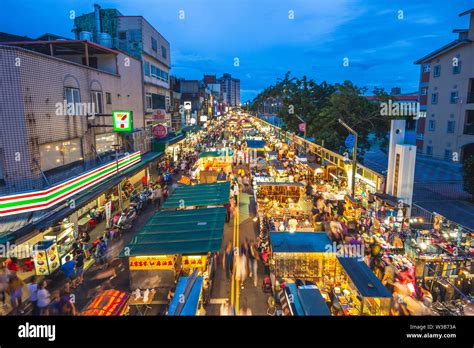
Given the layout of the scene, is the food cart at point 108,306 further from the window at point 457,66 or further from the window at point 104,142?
the window at point 457,66

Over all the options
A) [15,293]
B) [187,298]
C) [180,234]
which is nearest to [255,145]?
[180,234]

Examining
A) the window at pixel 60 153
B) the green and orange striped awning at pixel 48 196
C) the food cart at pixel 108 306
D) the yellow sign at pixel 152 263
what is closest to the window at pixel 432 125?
the green and orange striped awning at pixel 48 196

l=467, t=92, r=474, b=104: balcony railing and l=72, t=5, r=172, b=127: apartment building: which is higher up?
l=72, t=5, r=172, b=127: apartment building

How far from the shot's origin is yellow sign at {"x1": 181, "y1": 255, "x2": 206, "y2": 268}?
1204 centimetres

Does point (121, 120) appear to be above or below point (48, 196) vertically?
above

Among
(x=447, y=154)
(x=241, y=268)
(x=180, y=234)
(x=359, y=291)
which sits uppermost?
(x=447, y=154)

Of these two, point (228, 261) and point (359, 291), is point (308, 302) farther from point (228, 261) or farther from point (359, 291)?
point (228, 261)

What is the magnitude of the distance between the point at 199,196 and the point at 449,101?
1322 inches

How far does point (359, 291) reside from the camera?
898 cm

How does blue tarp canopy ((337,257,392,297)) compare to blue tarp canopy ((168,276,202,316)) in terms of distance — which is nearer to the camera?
blue tarp canopy ((168,276,202,316))

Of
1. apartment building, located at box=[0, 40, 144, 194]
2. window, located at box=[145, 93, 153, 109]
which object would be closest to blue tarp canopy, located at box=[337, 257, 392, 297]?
apartment building, located at box=[0, 40, 144, 194]

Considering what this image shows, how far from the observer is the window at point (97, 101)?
19.6 meters

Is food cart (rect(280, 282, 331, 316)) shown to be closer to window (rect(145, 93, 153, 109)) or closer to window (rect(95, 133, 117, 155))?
window (rect(95, 133, 117, 155))

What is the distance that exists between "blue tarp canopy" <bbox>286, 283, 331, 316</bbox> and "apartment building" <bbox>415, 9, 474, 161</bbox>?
2893 cm
